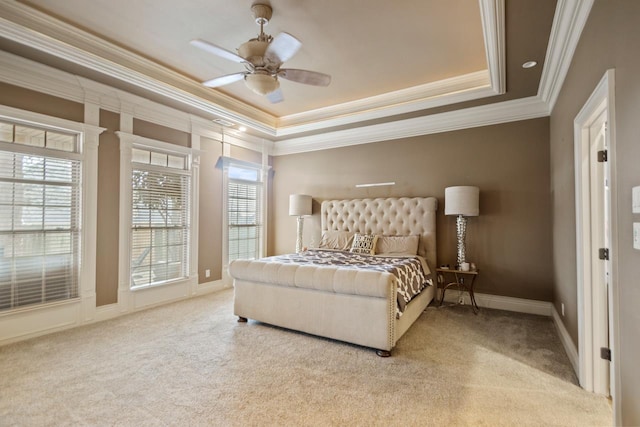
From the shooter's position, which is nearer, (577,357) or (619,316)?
(619,316)

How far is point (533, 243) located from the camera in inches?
162

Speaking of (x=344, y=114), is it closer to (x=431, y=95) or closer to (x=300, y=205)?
(x=431, y=95)

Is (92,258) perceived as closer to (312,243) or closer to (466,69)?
(312,243)

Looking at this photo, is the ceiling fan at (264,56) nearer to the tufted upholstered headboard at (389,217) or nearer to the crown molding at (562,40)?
the crown molding at (562,40)

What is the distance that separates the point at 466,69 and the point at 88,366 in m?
5.07

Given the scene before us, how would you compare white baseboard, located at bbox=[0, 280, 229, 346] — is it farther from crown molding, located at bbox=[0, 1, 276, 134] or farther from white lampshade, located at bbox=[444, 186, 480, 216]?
white lampshade, located at bbox=[444, 186, 480, 216]

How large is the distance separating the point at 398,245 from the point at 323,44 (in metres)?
2.85

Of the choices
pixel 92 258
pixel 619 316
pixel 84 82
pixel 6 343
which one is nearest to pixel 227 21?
pixel 84 82

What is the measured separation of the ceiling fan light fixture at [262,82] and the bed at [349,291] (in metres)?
1.84

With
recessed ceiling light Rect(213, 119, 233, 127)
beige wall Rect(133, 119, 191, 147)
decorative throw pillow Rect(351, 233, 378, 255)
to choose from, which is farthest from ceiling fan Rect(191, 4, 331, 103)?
decorative throw pillow Rect(351, 233, 378, 255)

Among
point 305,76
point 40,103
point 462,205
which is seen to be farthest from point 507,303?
point 40,103

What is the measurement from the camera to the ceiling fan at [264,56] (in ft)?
8.43

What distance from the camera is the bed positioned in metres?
2.88

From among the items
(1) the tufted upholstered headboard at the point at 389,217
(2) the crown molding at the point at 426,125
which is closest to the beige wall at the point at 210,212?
(2) the crown molding at the point at 426,125
